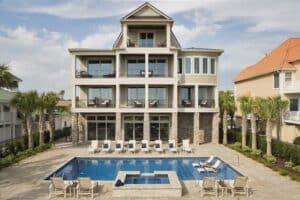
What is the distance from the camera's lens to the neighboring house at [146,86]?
34094mm

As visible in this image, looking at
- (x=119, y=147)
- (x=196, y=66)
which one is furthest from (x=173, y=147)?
(x=196, y=66)

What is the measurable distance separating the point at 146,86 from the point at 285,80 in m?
12.8

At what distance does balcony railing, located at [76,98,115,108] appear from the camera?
35044mm

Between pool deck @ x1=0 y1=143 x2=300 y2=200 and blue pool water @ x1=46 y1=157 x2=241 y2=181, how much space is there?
65 cm

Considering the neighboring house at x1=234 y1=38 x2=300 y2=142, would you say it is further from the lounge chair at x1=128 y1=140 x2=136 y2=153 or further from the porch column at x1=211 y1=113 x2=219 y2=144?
the lounge chair at x1=128 y1=140 x2=136 y2=153

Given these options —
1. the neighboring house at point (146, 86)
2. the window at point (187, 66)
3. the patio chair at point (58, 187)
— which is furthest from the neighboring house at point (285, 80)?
the patio chair at point (58, 187)

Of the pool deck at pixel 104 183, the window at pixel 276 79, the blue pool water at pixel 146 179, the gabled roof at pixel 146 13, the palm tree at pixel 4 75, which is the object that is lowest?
the blue pool water at pixel 146 179

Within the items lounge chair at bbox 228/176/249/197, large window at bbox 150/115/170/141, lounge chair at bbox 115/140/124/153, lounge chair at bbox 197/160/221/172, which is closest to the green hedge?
lounge chair at bbox 197/160/221/172

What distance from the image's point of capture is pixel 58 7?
23.3 metres

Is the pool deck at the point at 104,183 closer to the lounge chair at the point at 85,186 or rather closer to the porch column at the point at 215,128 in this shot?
the lounge chair at the point at 85,186

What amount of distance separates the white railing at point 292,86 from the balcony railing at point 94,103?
53.6ft

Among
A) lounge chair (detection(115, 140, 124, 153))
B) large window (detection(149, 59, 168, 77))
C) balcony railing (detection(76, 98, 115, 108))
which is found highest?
large window (detection(149, 59, 168, 77))

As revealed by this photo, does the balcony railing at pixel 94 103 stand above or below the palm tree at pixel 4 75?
below

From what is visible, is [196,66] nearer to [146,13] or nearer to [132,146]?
[146,13]
